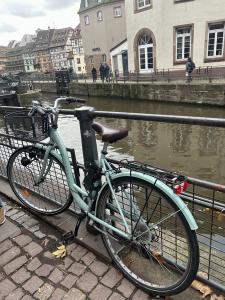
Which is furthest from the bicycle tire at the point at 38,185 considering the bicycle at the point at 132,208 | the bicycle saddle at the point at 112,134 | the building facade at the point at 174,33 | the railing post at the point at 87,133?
the building facade at the point at 174,33

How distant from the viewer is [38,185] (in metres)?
3.05

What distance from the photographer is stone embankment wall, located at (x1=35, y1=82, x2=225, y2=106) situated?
13.9 meters

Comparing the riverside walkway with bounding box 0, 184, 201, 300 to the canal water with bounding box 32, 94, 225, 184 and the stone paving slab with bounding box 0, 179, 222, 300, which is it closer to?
the stone paving slab with bounding box 0, 179, 222, 300

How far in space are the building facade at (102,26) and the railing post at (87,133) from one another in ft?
107

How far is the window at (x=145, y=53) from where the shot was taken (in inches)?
822

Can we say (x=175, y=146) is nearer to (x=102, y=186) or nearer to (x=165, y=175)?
(x=102, y=186)

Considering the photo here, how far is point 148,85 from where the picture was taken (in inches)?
666

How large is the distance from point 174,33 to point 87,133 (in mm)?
18729

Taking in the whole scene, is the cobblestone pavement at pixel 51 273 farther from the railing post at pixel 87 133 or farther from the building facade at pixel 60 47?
the building facade at pixel 60 47

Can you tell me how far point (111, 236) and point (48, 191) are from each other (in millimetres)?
1223

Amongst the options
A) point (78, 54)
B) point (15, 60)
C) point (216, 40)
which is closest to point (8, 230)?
point (216, 40)

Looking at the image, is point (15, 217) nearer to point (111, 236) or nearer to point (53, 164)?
point (53, 164)

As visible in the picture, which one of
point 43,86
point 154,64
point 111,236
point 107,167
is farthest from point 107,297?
point 43,86

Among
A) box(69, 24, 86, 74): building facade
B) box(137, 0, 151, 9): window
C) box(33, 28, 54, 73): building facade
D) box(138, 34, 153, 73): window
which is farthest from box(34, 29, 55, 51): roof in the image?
box(137, 0, 151, 9): window
